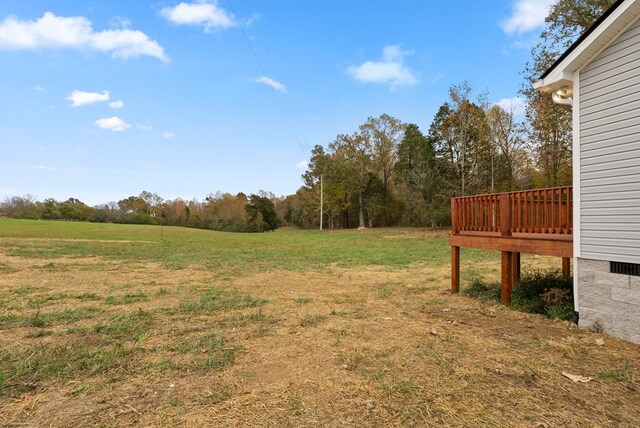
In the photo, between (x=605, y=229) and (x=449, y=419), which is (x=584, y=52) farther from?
(x=449, y=419)

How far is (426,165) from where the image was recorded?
34.4 meters

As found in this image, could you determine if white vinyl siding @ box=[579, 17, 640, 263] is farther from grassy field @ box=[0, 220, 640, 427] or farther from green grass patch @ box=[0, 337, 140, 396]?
green grass patch @ box=[0, 337, 140, 396]

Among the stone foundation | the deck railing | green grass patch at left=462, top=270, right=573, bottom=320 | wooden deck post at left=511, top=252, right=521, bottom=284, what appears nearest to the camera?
the stone foundation

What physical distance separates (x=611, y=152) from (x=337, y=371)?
461cm

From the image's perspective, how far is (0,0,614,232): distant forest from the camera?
17.4 meters

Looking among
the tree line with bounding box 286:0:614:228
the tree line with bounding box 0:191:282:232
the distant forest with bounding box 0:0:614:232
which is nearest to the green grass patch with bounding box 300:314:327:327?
the distant forest with bounding box 0:0:614:232

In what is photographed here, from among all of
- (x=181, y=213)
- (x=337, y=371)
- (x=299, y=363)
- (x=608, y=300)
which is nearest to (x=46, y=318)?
(x=299, y=363)

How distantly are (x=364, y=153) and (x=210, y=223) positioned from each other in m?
34.1

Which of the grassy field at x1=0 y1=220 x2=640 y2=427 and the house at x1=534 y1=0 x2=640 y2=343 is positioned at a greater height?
the house at x1=534 y1=0 x2=640 y2=343

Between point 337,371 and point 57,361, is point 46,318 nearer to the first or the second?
point 57,361

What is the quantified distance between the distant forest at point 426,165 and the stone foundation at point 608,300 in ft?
48.4

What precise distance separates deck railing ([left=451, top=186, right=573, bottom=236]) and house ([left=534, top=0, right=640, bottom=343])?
0.56m

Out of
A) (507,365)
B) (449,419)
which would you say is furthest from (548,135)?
(449,419)

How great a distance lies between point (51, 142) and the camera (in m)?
19.9
